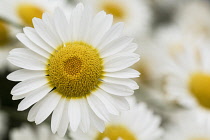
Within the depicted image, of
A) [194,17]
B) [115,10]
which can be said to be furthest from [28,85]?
[194,17]

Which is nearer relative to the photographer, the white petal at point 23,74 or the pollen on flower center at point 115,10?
the white petal at point 23,74

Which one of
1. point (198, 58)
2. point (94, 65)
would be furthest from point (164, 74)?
point (94, 65)

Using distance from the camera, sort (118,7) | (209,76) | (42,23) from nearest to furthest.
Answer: (42,23) → (209,76) → (118,7)

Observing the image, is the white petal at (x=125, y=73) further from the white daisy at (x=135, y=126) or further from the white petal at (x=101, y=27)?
the white daisy at (x=135, y=126)

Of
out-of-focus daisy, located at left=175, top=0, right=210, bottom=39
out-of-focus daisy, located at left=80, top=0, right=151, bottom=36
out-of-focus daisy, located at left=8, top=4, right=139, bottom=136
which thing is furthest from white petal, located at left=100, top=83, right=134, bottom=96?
out-of-focus daisy, located at left=175, top=0, right=210, bottom=39

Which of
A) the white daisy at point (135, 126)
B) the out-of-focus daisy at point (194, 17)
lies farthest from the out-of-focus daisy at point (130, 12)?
the white daisy at point (135, 126)

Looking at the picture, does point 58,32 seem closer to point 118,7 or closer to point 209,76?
point 209,76
